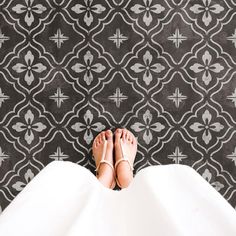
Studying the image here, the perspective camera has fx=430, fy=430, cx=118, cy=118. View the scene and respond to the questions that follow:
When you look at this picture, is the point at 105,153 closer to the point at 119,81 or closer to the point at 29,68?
the point at 119,81

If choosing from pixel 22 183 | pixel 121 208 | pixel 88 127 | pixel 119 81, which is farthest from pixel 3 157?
pixel 121 208

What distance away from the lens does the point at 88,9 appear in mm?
1229

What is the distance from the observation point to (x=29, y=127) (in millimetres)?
1212

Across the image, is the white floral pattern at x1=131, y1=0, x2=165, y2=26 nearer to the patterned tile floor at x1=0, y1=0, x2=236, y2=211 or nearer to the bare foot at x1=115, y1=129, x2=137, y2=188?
the patterned tile floor at x1=0, y1=0, x2=236, y2=211

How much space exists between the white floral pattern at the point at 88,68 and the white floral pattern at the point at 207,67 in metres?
0.26

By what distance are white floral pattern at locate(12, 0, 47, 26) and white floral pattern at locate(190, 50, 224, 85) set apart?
1.53ft

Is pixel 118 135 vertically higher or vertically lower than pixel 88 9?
lower

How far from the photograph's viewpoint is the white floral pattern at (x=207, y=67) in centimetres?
122

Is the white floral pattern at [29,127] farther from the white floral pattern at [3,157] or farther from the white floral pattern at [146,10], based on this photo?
the white floral pattern at [146,10]

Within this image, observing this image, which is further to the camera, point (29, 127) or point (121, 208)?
point (29, 127)

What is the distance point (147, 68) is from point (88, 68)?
0.17 metres

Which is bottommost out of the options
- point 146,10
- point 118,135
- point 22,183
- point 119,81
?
point 22,183

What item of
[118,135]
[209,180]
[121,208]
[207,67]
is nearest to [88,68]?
[118,135]

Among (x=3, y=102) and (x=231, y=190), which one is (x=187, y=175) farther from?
(x=3, y=102)
